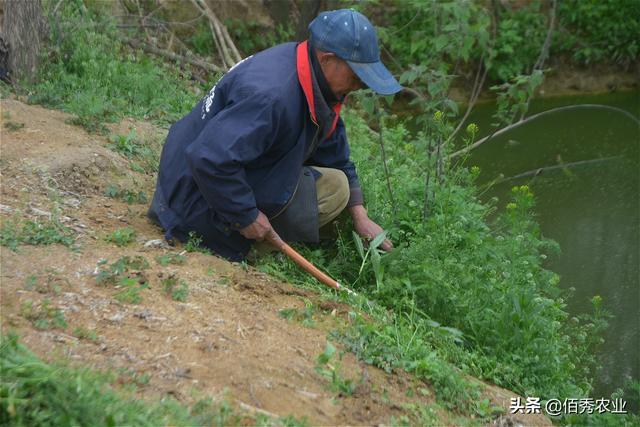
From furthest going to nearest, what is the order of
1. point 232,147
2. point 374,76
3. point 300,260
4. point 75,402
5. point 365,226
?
point 365,226
point 300,260
point 374,76
point 232,147
point 75,402

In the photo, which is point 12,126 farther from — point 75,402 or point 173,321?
point 75,402

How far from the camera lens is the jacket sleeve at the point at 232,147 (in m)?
3.77

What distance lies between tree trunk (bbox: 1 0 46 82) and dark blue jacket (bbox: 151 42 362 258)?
204 centimetres

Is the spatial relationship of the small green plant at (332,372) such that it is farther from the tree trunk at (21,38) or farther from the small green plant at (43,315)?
the tree trunk at (21,38)

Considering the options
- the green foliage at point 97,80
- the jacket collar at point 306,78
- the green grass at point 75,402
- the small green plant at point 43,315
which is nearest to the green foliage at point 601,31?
the green foliage at point 97,80

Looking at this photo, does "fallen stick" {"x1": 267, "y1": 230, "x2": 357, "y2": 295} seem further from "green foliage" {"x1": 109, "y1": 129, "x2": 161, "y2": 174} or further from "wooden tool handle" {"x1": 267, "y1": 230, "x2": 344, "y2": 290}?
"green foliage" {"x1": 109, "y1": 129, "x2": 161, "y2": 174}

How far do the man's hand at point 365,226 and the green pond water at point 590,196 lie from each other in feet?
4.43

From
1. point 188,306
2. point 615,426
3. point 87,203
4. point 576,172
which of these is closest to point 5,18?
point 87,203

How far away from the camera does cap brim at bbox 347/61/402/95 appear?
13.0 feet

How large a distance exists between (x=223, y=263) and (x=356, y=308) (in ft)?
2.15

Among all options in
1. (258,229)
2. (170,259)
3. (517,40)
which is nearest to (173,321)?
(170,259)

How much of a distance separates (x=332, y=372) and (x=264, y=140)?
111cm

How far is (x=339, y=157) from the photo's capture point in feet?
15.4

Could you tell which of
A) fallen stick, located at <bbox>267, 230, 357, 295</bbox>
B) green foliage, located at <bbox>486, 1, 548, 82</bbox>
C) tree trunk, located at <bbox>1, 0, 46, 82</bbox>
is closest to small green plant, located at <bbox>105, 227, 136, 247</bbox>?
fallen stick, located at <bbox>267, 230, 357, 295</bbox>
